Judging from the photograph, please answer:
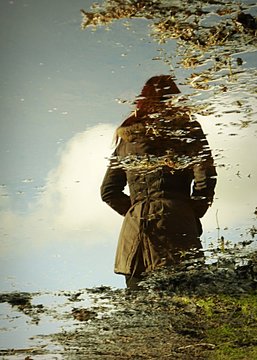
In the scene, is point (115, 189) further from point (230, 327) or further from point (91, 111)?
point (230, 327)

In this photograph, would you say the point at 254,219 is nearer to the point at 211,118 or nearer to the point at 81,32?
the point at 211,118

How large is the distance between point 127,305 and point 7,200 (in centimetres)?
46

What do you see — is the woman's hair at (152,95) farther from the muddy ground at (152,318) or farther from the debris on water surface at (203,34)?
the muddy ground at (152,318)

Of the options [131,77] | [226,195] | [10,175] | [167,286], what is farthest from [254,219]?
[10,175]

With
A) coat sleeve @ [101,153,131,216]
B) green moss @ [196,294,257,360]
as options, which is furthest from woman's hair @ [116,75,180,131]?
green moss @ [196,294,257,360]

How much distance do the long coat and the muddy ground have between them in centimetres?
8

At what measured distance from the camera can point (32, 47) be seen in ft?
3.33

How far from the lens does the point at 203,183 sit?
122 centimetres

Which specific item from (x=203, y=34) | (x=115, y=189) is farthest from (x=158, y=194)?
(x=203, y=34)

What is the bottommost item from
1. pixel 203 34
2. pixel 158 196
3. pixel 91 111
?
pixel 158 196

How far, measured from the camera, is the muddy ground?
50.3 inches

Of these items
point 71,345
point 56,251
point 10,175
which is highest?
point 10,175

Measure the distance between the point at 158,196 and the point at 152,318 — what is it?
1.21 ft

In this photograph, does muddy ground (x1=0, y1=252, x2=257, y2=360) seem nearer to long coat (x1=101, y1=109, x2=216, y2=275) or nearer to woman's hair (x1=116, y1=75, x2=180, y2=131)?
long coat (x1=101, y1=109, x2=216, y2=275)
